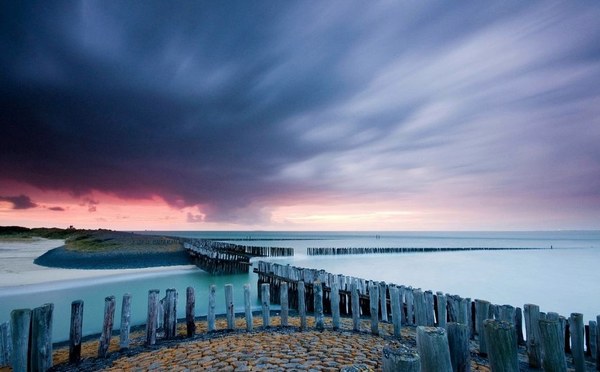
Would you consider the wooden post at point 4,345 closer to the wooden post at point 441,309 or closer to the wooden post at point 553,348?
the wooden post at point 553,348

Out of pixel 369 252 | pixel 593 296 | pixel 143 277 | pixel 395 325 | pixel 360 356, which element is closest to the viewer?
pixel 360 356

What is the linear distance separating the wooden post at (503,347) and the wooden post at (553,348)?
1.10m

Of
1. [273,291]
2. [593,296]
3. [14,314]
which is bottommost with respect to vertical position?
[593,296]

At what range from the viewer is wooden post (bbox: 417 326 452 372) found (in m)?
2.53

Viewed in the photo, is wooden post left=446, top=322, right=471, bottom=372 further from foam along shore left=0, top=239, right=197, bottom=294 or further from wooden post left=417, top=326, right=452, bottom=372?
foam along shore left=0, top=239, right=197, bottom=294

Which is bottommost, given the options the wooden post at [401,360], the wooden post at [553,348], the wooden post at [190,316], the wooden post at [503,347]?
the wooden post at [190,316]

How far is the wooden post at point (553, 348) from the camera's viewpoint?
3479 mm

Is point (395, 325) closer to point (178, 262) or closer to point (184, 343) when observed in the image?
point (184, 343)

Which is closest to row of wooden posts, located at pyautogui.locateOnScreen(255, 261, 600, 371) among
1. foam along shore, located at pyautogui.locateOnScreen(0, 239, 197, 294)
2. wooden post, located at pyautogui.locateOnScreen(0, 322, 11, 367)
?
wooden post, located at pyautogui.locateOnScreen(0, 322, 11, 367)

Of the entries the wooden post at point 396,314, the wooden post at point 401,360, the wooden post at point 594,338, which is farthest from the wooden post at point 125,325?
the wooden post at point 594,338

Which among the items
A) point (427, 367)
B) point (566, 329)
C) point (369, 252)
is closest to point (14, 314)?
point (427, 367)

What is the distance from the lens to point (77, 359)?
6.78 meters

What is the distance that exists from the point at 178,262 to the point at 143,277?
9203mm

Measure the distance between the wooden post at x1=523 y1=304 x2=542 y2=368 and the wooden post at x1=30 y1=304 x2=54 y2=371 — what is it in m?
9.64
